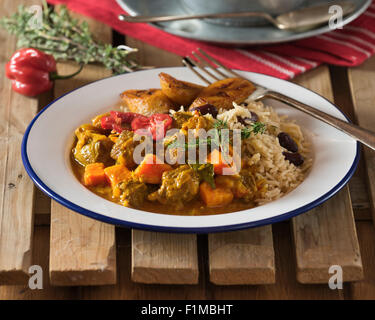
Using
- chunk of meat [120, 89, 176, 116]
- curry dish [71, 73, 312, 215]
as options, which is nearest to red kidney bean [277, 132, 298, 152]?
curry dish [71, 73, 312, 215]

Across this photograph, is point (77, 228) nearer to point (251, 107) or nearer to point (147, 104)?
point (147, 104)

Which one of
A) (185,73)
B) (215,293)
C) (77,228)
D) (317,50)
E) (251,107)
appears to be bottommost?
(215,293)

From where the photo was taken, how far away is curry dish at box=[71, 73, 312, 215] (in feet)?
10.7

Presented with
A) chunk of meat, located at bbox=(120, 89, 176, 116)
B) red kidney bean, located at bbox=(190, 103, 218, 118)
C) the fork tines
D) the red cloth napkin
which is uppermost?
the red cloth napkin

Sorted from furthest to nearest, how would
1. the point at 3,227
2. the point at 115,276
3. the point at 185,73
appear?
the point at 185,73, the point at 3,227, the point at 115,276

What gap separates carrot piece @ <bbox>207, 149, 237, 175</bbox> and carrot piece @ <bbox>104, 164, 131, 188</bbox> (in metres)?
0.49

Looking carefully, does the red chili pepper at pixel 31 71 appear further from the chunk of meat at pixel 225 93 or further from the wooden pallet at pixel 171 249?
the chunk of meat at pixel 225 93

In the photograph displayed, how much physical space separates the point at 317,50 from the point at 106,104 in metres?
2.00

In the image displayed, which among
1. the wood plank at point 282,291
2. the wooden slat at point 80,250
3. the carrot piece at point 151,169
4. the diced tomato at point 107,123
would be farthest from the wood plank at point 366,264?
the diced tomato at point 107,123

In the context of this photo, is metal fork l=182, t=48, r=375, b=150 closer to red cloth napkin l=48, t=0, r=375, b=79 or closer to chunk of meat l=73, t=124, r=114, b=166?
red cloth napkin l=48, t=0, r=375, b=79

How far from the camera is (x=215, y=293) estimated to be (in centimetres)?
329

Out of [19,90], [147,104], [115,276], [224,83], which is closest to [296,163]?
[224,83]

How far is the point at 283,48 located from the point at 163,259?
258 cm

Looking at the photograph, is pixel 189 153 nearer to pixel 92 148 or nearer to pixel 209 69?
pixel 92 148
